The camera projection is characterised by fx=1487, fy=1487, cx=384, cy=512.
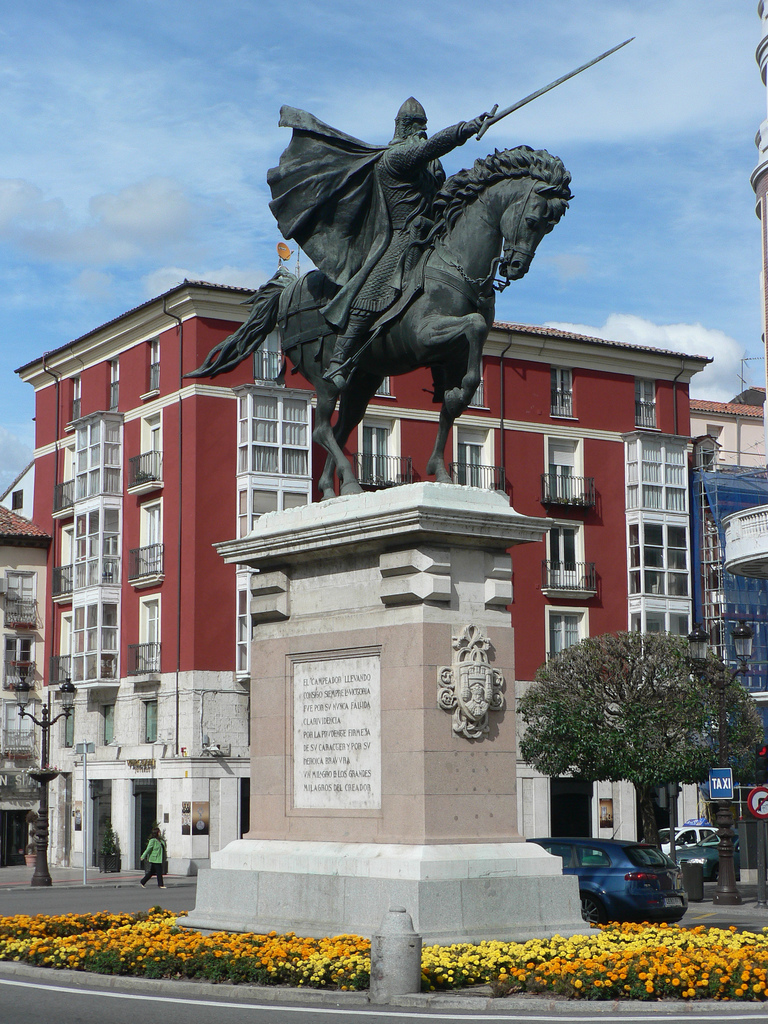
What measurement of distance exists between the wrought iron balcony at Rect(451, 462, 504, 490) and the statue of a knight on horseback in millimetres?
35172

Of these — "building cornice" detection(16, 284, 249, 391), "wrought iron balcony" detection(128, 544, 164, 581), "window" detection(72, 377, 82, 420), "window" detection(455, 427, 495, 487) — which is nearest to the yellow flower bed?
"building cornice" detection(16, 284, 249, 391)

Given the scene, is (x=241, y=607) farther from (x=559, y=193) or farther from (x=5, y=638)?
(x=559, y=193)

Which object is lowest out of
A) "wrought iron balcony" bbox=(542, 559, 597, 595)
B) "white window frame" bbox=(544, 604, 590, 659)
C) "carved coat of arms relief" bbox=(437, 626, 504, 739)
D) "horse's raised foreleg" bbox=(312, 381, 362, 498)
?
"carved coat of arms relief" bbox=(437, 626, 504, 739)

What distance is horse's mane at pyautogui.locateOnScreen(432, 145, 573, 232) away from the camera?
46.5 ft

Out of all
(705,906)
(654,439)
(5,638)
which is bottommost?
(705,906)

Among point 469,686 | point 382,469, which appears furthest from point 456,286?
point 382,469

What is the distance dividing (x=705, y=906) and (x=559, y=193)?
20.4m

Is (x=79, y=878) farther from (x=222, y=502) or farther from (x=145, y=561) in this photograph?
(x=222, y=502)

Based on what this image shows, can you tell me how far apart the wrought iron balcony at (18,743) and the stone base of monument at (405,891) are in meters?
41.9

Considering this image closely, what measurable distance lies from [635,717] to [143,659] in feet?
57.4

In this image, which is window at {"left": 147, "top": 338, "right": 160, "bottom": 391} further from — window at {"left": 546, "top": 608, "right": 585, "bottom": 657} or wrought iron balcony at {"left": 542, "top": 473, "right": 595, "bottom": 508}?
window at {"left": 546, "top": 608, "right": 585, "bottom": 657}

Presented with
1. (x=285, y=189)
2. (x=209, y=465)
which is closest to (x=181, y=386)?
(x=209, y=465)

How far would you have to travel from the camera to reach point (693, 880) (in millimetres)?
32125

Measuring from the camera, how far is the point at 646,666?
132 feet
